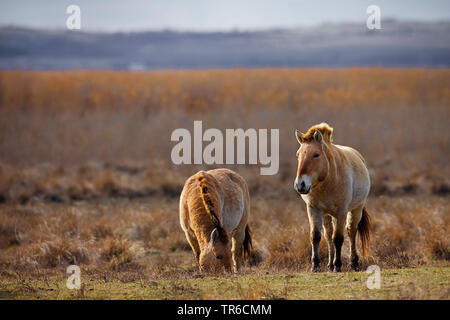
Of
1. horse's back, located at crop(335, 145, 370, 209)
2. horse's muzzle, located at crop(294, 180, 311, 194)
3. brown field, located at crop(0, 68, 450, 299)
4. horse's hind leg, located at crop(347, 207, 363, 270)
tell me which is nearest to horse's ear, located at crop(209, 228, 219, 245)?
brown field, located at crop(0, 68, 450, 299)

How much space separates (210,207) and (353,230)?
2449 mm

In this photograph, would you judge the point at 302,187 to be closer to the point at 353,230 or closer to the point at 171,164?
the point at 353,230

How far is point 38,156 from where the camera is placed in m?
24.9

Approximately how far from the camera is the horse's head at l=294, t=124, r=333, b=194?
760 cm

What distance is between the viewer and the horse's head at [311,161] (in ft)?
24.9

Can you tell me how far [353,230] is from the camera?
9227 mm

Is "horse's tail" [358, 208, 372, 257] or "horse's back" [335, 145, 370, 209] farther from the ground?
"horse's back" [335, 145, 370, 209]

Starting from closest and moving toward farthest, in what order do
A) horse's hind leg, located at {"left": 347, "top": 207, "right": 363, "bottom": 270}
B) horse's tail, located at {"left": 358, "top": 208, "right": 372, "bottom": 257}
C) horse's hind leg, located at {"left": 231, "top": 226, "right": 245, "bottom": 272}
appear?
horse's hind leg, located at {"left": 347, "top": 207, "right": 363, "bottom": 270}
horse's hind leg, located at {"left": 231, "top": 226, "right": 245, "bottom": 272}
horse's tail, located at {"left": 358, "top": 208, "right": 372, "bottom": 257}

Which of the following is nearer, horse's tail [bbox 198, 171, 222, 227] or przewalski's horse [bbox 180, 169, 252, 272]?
przewalski's horse [bbox 180, 169, 252, 272]

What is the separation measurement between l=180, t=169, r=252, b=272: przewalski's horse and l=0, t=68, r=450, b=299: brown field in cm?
55

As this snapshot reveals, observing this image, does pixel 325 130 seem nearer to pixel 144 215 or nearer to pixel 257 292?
pixel 257 292

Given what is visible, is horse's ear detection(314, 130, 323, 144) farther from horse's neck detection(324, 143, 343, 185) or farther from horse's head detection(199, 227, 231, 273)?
horse's head detection(199, 227, 231, 273)

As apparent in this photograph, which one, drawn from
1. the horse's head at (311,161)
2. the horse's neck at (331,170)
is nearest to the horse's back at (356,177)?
the horse's neck at (331,170)

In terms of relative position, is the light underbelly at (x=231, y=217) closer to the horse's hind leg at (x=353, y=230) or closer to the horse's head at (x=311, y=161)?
the horse's head at (x=311, y=161)
